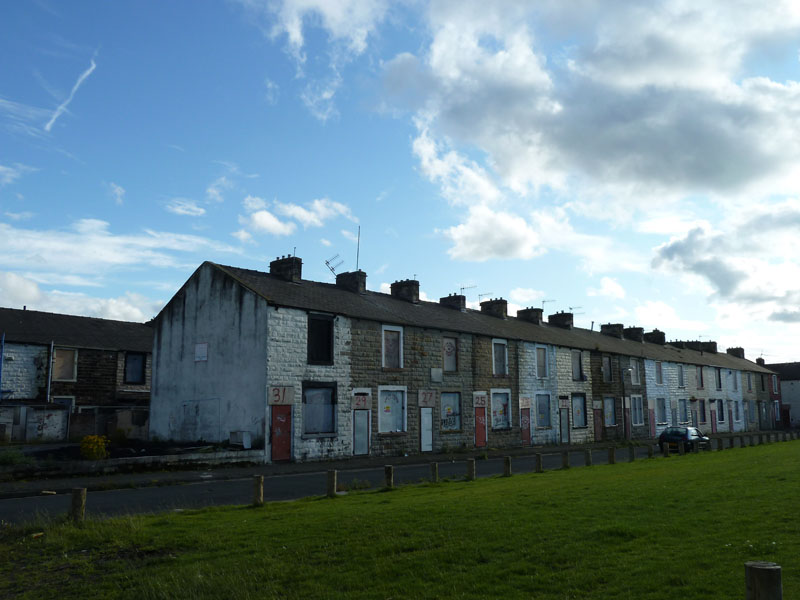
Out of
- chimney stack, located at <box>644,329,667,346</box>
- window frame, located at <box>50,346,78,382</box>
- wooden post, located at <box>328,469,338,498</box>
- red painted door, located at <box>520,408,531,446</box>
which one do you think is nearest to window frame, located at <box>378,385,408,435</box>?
red painted door, located at <box>520,408,531,446</box>

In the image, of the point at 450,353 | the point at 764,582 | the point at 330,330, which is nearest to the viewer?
the point at 764,582

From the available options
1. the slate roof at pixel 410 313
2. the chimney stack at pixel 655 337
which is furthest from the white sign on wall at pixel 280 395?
the chimney stack at pixel 655 337

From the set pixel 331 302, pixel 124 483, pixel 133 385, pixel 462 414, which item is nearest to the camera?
pixel 124 483

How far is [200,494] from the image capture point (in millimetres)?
16906

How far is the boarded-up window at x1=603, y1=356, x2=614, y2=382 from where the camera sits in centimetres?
4731

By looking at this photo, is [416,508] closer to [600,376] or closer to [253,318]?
[253,318]

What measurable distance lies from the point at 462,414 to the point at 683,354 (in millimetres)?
34919

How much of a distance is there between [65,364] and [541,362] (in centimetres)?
2770

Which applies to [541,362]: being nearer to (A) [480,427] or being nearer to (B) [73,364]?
(A) [480,427]

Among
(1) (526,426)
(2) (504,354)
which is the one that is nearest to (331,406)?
(2) (504,354)

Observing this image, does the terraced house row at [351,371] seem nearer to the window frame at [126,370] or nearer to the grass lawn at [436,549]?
the window frame at [126,370]

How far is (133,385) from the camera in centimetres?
4166

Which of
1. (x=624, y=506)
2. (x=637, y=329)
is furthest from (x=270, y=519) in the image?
(x=637, y=329)

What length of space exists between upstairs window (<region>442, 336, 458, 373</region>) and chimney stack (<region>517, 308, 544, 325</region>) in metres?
14.5
